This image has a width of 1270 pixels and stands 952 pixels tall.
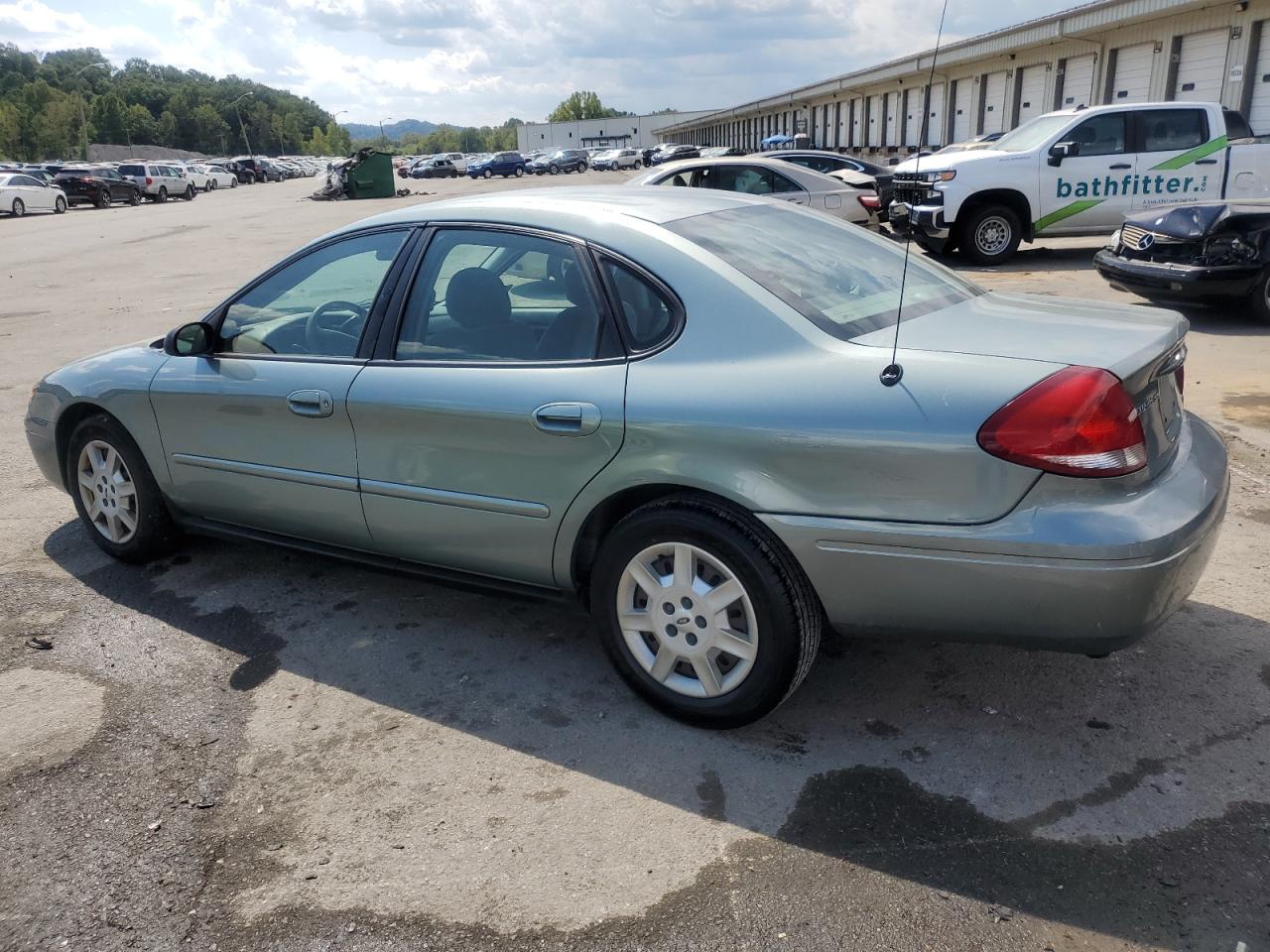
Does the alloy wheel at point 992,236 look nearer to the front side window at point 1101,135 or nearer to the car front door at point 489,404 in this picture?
the front side window at point 1101,135

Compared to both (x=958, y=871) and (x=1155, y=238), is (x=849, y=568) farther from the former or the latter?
(x=1155, y=238)

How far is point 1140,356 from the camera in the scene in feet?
9.37

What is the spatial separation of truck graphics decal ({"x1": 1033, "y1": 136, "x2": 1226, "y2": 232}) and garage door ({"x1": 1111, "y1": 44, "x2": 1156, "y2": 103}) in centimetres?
1179

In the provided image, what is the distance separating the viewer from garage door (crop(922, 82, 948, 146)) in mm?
35125

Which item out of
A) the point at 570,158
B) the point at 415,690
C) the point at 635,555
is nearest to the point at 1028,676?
the point at 635,555

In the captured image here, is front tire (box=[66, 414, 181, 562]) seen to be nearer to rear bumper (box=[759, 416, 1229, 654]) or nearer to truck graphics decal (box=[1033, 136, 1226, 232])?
rear bumper (box=[759, 416, 1229, 654])

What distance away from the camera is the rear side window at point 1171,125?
12.8m

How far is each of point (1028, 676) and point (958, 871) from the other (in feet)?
3.53

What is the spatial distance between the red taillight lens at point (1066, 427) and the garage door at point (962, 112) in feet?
109

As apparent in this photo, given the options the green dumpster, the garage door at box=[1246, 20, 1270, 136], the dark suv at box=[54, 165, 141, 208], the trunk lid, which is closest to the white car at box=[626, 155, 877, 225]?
the trunk lid

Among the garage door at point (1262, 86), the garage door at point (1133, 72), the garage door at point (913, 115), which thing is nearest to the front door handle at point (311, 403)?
the garage door at point (1262, 86)

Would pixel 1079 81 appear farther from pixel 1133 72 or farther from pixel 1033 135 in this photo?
pixel 1033 135

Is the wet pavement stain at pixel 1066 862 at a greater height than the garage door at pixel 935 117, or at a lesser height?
lesser

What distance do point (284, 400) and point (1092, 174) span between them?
11902mm
